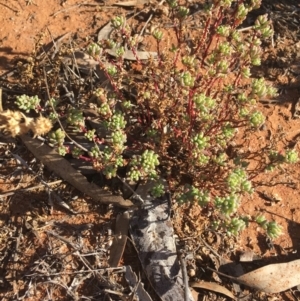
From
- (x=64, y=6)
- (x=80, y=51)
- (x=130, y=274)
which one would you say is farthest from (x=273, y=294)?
(x=64, y=6)

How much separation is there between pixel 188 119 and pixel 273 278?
109cm

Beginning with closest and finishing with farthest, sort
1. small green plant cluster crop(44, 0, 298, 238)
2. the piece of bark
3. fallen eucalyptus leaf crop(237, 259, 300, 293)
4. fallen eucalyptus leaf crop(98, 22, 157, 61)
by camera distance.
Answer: small green plant cluster crop(44, 0, 298, 238) → the piece of bark → fallen eucalyptus leaf crop(237, 259, 300, 293) → fallen eucalyptus leaf crop(98, 22, 157, 61)

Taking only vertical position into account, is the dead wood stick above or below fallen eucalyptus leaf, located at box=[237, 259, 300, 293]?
above

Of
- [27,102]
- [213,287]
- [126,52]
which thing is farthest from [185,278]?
[126,52]

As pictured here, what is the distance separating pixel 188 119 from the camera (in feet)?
8.84

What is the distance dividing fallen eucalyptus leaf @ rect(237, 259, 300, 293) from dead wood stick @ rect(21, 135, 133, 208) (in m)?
0.85

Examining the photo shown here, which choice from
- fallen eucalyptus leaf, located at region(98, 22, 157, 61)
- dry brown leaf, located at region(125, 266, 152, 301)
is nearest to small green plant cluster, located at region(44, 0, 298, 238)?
fallen eucalyptus leaf, located at region(98, 22, 157, 61)

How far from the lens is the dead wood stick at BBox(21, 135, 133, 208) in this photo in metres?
2.90

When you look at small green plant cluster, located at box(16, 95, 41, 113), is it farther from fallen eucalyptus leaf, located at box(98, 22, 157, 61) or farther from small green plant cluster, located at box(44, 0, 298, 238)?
fallen eucalyptus leaf, located at box(98, 22, 157, 61)

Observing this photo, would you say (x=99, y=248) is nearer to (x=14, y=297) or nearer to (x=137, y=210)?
(x=137, y=210)

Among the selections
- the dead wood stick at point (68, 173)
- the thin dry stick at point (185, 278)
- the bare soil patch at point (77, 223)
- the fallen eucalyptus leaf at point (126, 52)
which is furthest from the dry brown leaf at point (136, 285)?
the fallen eucalyptus leaf at point (126, 52)

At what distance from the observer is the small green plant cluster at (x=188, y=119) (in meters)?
2.46

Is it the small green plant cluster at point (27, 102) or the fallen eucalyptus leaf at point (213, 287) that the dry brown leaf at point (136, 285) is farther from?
the small green plant cluster at point (27, 102)

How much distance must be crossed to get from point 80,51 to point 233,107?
3.85 ft
